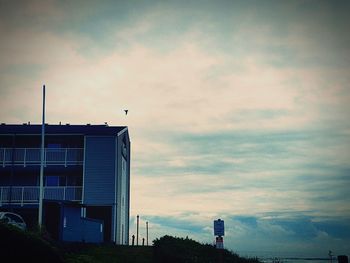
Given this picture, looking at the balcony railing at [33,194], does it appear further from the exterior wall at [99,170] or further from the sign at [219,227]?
the sign at [219,227]

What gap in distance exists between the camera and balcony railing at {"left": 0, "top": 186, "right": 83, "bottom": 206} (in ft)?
130

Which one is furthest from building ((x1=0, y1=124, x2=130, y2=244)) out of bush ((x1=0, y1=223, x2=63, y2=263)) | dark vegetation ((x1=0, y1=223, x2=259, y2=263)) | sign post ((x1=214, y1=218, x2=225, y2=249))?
bush ((x1=0, y1=223, x2=63, y2=263))

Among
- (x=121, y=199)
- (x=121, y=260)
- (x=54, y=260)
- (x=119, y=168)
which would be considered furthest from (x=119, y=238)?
(x=54, y=260)

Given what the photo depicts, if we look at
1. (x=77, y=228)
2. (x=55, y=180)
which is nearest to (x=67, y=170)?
(x=55, y=180)

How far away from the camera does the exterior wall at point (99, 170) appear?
4012cm

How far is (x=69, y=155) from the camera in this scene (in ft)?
135

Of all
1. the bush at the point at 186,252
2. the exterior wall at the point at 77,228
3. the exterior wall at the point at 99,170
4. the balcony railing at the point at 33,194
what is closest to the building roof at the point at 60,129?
the exterior wall at the point at 99,170

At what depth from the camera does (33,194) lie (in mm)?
39906

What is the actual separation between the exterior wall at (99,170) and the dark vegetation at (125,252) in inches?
355

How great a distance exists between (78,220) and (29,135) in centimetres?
1213

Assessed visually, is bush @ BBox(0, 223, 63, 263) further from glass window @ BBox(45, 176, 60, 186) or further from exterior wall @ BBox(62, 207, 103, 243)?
glass window @ BBox(45, 176, 60, 186)

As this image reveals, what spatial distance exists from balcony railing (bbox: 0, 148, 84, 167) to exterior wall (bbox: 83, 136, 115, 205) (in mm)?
970

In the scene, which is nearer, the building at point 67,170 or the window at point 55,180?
the building at point 67,170

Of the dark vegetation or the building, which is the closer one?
the dark vegetation
